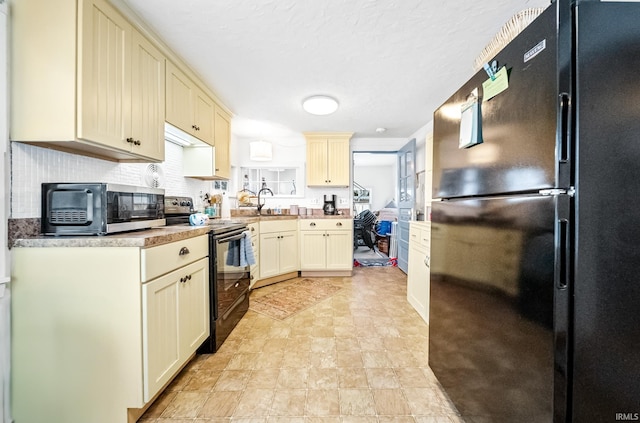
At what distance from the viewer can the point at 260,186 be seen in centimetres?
429

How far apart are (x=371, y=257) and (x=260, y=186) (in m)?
2.63

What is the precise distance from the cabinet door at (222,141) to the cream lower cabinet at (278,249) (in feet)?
2.69

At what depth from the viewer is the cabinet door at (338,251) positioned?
3.74 m

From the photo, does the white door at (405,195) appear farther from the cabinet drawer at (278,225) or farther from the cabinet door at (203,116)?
the cabinet door at (203,116)

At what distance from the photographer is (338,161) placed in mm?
3963

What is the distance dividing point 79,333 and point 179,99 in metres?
1.68

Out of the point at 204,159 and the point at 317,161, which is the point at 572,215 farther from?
the point at 317,161

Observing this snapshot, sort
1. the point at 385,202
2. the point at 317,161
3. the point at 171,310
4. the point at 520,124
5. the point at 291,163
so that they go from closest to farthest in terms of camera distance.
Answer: the point at 520,124 → the point at 171,310 → the point at 317,161 → the point at 291,163 → the point at 385,202

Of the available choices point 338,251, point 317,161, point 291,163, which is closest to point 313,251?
point 338,251

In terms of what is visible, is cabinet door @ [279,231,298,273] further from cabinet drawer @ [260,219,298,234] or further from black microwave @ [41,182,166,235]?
black microwave @ [41,182,166,235]

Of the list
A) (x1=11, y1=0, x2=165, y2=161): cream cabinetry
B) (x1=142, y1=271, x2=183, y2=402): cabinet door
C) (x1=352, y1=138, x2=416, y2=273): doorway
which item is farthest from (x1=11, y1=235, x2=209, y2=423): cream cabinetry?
(x1=352, y1=138, x2=416, y2=273): doorway

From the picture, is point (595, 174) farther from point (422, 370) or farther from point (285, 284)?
point (285, 284)

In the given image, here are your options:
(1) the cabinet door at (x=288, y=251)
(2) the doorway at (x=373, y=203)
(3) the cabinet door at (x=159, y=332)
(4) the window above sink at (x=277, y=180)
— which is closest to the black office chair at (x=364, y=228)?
(2) the doorway at (x=373, y=203)

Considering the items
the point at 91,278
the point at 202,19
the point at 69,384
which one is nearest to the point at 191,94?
the point at 202,19
